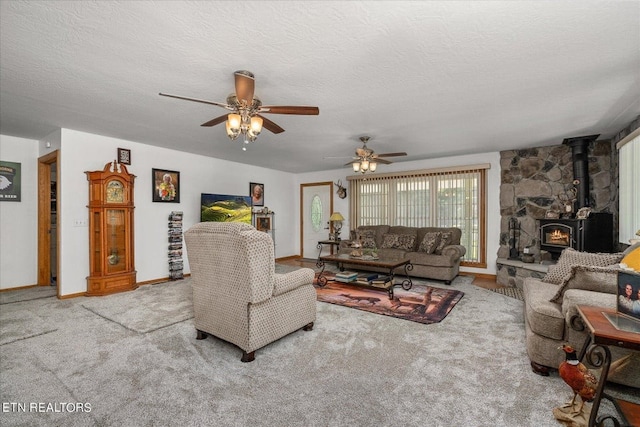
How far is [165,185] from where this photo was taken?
5.46 meters

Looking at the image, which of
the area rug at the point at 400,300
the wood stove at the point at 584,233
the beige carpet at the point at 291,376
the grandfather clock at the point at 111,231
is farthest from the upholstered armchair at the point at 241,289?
the wood stove at the point at 584,233

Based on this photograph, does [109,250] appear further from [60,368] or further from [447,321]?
[447,321]

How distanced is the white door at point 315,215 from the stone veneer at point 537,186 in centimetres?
397

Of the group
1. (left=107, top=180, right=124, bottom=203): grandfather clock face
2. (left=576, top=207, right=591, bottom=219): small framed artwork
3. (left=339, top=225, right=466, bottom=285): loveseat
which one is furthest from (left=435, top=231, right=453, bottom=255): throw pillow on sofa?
(left=107, top=180, right=124, bottom=203): grandfather clock face

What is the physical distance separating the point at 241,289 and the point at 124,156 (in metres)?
3.91

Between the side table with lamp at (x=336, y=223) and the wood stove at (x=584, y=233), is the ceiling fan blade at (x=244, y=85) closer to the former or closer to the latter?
the side table with lamp at (x=336, y=223)

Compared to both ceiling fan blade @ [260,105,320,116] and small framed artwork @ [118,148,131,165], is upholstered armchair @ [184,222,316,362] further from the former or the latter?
small framed artwork @ [118,148,131,165]

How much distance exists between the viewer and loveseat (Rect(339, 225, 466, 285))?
16.9 ft

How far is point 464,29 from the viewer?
1939 millimetres

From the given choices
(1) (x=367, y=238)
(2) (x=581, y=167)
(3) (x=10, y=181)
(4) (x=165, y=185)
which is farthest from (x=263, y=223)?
(2) (x=581, y=167)

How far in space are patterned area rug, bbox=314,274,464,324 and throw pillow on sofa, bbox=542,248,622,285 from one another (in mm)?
1166

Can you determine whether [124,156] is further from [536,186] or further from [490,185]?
[536,186]

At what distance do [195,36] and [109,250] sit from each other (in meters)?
3.98

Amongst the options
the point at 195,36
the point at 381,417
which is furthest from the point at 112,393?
the point at 195,36
